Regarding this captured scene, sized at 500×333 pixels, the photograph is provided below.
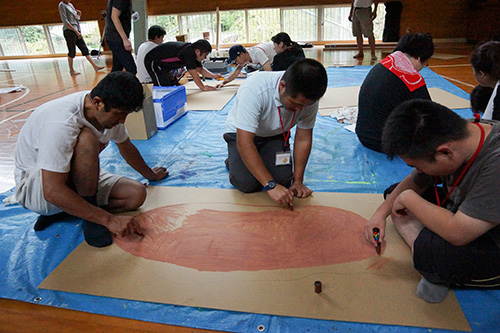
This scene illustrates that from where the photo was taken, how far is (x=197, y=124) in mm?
3297

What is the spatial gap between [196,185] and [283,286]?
42.3 inches

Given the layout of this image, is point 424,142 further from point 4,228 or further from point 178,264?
point 4,228

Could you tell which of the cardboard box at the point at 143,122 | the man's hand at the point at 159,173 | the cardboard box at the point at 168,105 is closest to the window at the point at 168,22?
the cardboard box at the point at 168,105

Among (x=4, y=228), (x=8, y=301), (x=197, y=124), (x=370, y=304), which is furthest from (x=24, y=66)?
(x=370, y=304)

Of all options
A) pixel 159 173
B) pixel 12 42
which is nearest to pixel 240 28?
pixel 12 42

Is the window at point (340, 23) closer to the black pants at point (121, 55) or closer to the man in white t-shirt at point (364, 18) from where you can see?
the man in white t-shirt at point (364, 18)

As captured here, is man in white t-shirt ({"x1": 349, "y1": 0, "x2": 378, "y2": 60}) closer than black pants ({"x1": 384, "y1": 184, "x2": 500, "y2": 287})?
No

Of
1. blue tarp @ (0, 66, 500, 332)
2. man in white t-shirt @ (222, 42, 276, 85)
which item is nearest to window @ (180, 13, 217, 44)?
man in white t-shirt @ (222, 42, 276, 85)

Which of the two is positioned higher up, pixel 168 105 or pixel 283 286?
pixel 168 105

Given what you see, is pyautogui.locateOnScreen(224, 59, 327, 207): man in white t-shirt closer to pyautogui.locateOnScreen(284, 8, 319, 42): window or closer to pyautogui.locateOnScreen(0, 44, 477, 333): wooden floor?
pyautogui.locateOnScreen(0, 44, 477, 333): wooden floor

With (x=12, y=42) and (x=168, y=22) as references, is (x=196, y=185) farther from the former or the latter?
(x=12, y=42)

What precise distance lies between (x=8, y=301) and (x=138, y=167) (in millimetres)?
922

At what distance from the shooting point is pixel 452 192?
1248 millimetres

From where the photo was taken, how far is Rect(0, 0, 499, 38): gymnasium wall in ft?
28.0
